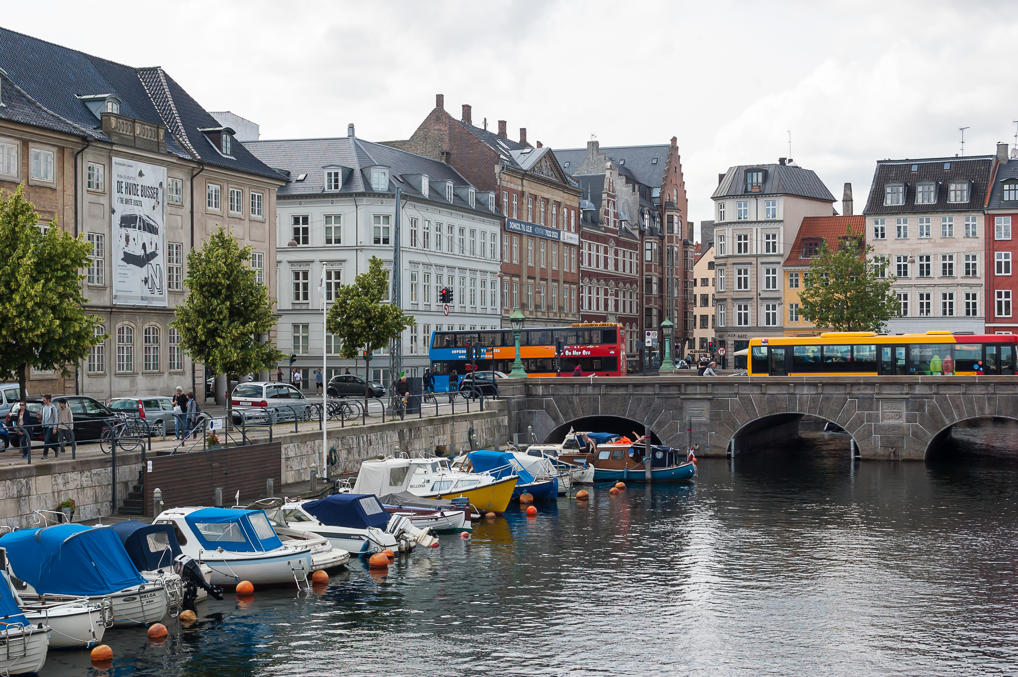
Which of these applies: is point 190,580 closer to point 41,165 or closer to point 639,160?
point 41,165

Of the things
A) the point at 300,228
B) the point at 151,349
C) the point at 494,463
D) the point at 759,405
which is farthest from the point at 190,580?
the point at 300,228

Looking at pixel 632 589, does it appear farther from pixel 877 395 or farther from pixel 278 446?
pixel 877 395

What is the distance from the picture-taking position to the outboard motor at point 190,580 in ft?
101

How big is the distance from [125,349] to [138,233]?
19.4 ft

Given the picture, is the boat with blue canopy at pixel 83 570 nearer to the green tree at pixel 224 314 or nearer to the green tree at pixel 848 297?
the green tree at pixel 224 314

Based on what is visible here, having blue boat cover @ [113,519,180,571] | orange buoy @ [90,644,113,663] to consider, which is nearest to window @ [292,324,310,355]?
blue boat cover @ [113,519,180,571]

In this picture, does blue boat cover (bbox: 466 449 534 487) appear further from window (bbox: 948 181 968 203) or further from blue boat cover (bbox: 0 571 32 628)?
window (bbox: 948 181 968 203)

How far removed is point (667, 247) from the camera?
141 m

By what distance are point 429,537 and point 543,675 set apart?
14.7 meters

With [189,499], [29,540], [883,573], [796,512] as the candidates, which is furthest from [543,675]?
[796,512]

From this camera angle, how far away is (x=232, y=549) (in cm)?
3312

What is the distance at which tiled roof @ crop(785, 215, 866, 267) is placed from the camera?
115 metres

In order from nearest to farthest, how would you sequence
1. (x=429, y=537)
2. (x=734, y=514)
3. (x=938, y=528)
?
(x=429, y=537) < (x=938, y=528) < (x=734, y=514)

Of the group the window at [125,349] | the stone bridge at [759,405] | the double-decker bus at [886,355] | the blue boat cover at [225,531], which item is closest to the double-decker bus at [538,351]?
the stone bridge at [759,405]
